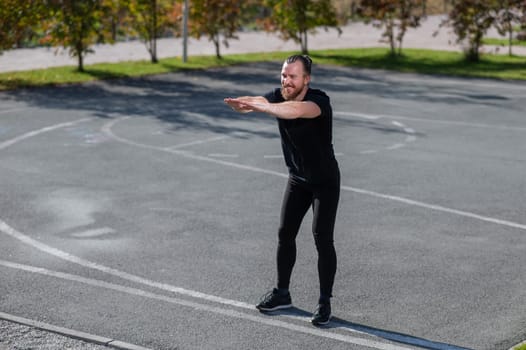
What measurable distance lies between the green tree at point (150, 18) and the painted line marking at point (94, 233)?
57.9ft

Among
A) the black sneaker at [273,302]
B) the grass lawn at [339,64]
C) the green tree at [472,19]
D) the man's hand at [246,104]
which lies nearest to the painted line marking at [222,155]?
the black sneaker at [273,302]

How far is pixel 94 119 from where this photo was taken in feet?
58.9

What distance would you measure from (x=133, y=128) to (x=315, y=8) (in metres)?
14.4

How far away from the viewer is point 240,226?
10.5 metres

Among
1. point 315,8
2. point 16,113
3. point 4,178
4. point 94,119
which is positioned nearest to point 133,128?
point 94,119

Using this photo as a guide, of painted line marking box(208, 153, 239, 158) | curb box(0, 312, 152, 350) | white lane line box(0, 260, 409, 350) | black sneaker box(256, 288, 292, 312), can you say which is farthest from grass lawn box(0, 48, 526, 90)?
black sneaker box(256, 288, 292, 312)

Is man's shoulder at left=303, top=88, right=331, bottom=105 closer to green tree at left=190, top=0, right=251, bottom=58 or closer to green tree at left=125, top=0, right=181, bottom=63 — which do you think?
green tree at left=125, top=0, right=181, bottom=63

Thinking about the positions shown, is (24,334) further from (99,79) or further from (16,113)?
(99,79)

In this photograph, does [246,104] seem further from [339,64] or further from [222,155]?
[339,64]

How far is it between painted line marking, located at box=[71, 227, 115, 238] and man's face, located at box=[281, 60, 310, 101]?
380cm

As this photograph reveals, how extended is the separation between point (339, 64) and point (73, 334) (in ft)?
71.7

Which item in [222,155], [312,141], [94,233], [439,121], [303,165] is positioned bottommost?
[94,233]

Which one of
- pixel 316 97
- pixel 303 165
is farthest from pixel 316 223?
pixel 316 97

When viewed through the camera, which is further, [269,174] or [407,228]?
[269,174]
